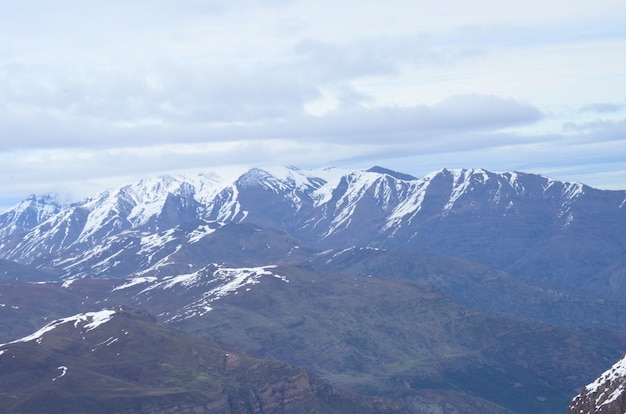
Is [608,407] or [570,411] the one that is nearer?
[608,407]

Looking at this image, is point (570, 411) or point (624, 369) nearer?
point (624, 369)
